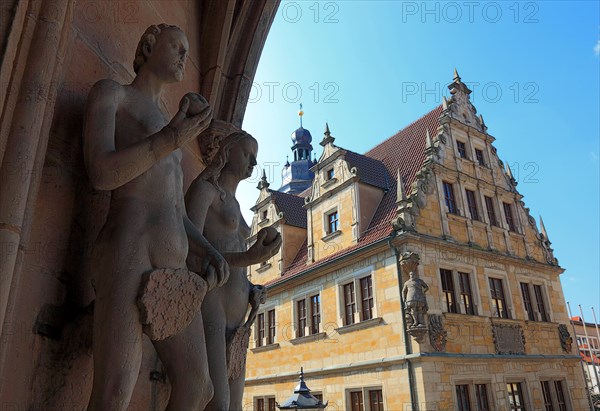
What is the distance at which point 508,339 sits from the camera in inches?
593

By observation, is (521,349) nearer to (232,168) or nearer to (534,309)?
(534,309)

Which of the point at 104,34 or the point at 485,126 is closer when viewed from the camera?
the point at 104,34

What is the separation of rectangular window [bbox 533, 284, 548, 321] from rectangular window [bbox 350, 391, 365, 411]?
23.6 feet

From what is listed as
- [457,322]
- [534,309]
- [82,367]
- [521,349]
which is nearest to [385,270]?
[457,322]

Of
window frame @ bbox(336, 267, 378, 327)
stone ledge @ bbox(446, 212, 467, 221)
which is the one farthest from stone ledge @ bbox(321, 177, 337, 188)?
stone ledge @ bbox(446, 212, 467, 221)

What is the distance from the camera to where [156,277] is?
161cm

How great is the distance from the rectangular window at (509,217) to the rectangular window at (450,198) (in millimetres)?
2938

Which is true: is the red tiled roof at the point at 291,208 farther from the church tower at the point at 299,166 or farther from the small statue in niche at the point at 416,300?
the church tower at the point at 299,166

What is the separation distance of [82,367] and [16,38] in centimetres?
117

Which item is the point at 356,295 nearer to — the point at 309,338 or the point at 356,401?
the point at 309,338

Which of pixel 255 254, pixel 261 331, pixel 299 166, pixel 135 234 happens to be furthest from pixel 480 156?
pixel 299 166

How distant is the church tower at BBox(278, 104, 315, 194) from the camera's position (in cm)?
5141

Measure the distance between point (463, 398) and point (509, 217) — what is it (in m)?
7.51

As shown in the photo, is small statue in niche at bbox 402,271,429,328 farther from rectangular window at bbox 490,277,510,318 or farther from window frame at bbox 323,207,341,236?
window frame at bbox 323,207,341,236
